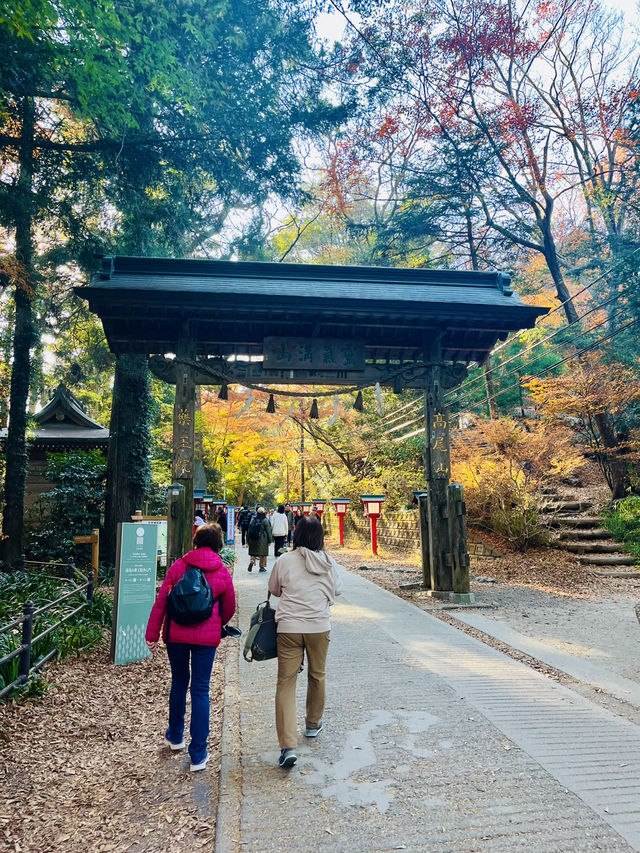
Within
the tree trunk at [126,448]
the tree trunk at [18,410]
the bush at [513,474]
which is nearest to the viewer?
the tree trunk at [18,410]

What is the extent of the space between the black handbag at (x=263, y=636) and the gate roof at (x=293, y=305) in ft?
19.3

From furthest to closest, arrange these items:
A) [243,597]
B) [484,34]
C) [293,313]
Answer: [484,34], [243,597], [293,313]

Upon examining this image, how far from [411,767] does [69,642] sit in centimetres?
461

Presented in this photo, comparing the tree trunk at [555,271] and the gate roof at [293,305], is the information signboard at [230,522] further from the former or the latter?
the tree trunk at [555,271]

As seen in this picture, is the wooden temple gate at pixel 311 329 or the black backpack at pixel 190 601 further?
the wooden temple gate at pixel 311 329

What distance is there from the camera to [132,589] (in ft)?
20.9

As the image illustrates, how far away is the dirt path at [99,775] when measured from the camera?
297 centimetres

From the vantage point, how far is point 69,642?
20.6 ft

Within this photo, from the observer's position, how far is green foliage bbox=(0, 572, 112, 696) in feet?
16.8

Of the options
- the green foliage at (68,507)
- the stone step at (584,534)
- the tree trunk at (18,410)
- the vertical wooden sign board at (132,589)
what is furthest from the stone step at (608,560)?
the tree trunk at (18,410)

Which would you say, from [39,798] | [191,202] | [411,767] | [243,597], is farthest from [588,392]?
[39,798]

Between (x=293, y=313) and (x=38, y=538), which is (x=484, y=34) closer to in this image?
(x=293, y=313)

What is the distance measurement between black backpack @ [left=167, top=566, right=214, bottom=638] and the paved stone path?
107 centimetres

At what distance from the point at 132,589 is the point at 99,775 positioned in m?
2.75
